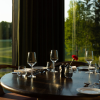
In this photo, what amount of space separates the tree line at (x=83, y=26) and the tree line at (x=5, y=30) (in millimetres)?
1304

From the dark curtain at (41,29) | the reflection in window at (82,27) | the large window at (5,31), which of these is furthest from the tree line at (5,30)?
the reflection in window at (82,27)

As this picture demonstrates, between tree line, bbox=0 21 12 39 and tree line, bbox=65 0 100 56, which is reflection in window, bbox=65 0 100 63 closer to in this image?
tree line, bbox=65 0 100 56

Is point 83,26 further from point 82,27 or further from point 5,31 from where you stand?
point 5,31

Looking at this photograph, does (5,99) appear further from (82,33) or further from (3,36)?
(82,33)

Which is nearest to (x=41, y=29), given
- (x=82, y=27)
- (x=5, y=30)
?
(x=5, y=30)

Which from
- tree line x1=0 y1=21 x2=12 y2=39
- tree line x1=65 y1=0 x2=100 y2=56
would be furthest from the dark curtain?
tree line x1=65 y1=0 x2=100 y2=56

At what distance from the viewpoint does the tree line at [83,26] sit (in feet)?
12.9

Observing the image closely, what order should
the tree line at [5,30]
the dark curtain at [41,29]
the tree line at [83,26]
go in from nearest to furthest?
the tree line at [5,30], the dark curtain at [41,29], the tree line at [83,26]

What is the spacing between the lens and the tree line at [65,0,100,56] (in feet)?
12.9

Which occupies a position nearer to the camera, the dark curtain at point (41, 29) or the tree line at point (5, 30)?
the tree line at point (5, 30)

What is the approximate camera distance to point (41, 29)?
372 centimetres

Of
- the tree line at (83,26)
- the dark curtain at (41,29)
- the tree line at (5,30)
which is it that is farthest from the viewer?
the tree line at (83,26)

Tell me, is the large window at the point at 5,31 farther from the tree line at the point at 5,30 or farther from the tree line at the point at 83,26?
the tree line at the point at 83,26

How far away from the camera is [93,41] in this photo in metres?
4.02
